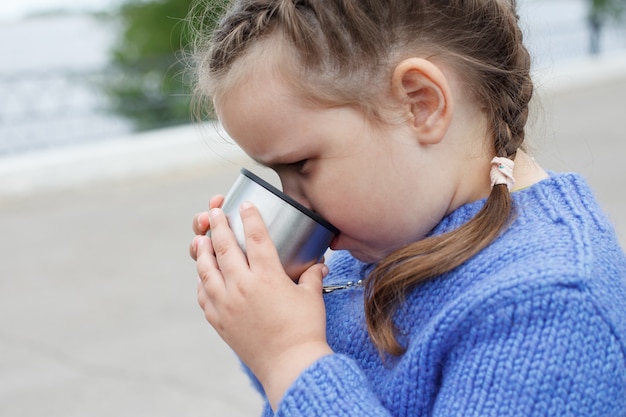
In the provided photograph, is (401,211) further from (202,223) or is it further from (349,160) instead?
(202,223)

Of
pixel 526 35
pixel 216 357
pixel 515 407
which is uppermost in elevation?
pixel 526 35

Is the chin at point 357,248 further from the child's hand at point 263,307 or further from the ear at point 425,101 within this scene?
the ear at point 425,101

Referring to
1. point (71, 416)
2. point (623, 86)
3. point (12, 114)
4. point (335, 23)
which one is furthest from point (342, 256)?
point (623, 86)

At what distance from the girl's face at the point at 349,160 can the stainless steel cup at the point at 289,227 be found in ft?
0.09

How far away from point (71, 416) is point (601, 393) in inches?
113

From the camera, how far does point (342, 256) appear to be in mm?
1642

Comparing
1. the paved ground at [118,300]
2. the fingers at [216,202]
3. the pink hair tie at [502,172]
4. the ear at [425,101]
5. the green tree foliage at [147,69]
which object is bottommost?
the green tree foliage at [147,69]

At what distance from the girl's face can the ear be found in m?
0.02

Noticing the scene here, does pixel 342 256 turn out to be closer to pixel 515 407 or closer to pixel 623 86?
pixel 515 407

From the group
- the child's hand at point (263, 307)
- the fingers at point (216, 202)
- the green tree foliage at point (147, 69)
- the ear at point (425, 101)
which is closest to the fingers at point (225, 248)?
the child's hand at point (263, 307)

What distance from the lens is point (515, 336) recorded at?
1.14 metres

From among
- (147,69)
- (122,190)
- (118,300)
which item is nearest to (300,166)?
(118,300)

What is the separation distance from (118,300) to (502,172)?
368 cm

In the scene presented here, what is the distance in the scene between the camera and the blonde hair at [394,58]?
1.27 m
